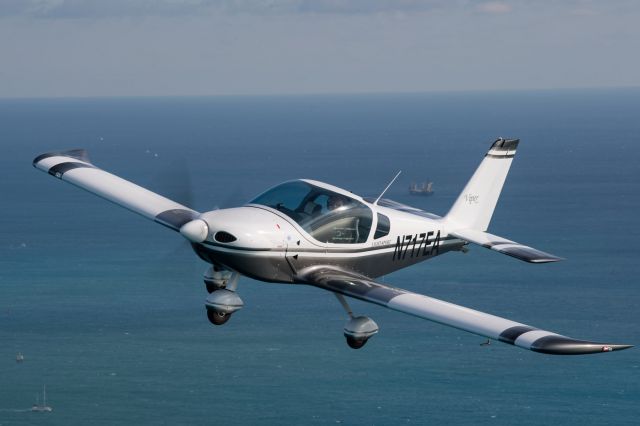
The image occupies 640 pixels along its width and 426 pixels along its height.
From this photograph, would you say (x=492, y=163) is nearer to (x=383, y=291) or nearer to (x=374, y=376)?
(x=383, y=291)

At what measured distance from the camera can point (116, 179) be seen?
41.0 metres

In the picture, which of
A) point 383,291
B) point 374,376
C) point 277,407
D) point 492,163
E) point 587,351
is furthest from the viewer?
point 374,376

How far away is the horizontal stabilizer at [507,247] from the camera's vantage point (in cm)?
3531

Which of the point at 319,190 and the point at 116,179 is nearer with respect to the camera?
the point at 319,190

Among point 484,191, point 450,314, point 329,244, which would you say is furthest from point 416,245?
point 450,314

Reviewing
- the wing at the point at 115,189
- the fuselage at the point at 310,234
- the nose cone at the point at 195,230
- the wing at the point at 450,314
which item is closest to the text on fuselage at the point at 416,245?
the fuselage at the point at 310,234

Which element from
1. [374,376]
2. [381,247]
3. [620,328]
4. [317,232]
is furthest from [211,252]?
[620,328]

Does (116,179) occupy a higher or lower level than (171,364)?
lower

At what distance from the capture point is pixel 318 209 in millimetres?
34094

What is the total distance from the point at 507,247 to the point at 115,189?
14561 millimetres

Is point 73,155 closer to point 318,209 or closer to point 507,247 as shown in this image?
point 318,209

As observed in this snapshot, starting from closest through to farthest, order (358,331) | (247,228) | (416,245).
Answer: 1. (247,228)
2. (358,331)
3. (416,245)

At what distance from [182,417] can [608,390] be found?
7147 centimetres

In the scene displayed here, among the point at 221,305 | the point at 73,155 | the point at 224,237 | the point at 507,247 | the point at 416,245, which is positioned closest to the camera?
the point at 224,237
